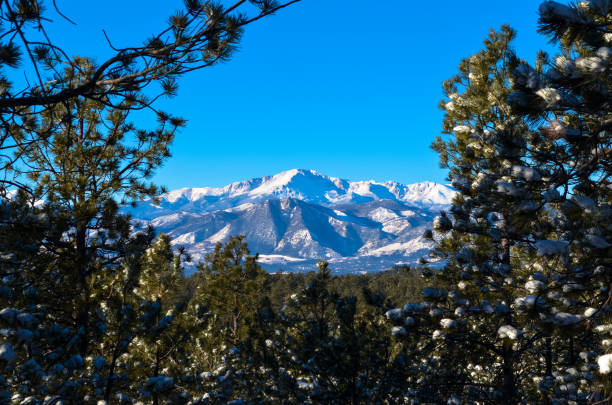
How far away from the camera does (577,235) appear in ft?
11.2

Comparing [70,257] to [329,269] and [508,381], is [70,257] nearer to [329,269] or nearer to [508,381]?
[329,269]

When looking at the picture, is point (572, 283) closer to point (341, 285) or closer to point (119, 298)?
point (119, 298)

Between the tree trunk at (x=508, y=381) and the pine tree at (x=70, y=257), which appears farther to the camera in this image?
the tree trunk at (x=508, y=381)

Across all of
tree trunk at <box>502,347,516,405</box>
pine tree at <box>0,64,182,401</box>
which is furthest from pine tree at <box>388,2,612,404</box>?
pine tree at <box>0,64,182,401</box>

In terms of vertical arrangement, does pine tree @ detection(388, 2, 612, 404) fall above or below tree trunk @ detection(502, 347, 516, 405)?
above

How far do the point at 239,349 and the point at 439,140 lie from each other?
7.90m

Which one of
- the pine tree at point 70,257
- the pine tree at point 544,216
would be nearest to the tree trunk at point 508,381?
the pine tree at point 544,216

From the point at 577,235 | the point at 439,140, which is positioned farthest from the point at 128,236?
the point at 439,140

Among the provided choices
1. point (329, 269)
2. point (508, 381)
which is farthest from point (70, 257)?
point (508, 381)

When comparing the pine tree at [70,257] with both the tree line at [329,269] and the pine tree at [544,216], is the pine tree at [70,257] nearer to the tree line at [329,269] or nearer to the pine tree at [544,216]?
the tree line at [329,269]

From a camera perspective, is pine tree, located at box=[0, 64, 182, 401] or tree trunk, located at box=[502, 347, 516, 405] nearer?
pine tree, located at box=[0, 64, 182, 401]

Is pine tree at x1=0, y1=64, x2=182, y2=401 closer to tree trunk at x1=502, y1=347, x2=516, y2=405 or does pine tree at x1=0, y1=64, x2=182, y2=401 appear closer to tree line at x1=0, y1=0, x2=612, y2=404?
tree line at x1=0, y1=0, x2=612, y2=404

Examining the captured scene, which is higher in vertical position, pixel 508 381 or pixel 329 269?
pixel 329 269

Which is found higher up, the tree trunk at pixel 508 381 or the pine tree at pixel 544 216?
the pine tree at pixel 544 216
